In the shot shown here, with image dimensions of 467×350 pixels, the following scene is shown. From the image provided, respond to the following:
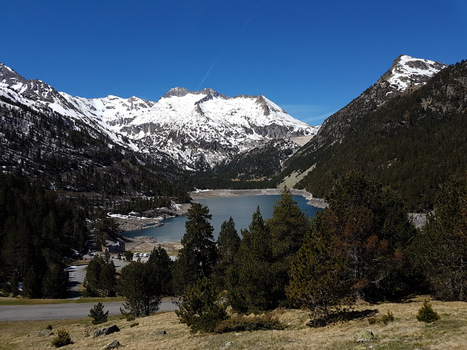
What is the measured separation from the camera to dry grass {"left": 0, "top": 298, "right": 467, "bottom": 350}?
16406 millimetres

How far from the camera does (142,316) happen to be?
41.2 m

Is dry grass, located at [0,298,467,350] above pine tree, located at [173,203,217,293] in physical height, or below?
below

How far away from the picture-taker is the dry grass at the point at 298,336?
1641cm

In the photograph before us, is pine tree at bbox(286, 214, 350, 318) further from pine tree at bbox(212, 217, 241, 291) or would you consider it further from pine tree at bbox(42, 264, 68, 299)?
pine tree at bbox(42, 264, 68, 299)

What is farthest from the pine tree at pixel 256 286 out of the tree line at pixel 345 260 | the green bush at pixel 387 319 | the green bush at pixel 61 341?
the green bush at pixel 61 341

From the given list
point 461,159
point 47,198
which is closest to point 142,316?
point 47,198

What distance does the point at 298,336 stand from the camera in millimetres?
21547

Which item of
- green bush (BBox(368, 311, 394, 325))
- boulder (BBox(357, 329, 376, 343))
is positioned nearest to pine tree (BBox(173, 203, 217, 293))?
green bush (BBox(368, 311, 394, 325))

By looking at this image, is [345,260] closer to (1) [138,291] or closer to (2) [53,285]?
(1) [138,291]

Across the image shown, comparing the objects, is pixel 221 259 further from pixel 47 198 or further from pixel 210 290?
pixel 47 198

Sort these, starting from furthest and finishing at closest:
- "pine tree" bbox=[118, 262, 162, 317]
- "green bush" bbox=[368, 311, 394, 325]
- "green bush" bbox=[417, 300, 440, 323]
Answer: "pine tree" bbox=[118, 262, 162, 317]
"green bush" bbox=[368, 311, 394, 325]
"green bush" bbox=[417, 300, 440, 323]

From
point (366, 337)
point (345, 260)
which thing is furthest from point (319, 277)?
point (366, 337)

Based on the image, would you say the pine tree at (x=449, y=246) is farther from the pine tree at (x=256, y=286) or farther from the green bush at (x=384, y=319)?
the pine tree at (x=256, y=286)

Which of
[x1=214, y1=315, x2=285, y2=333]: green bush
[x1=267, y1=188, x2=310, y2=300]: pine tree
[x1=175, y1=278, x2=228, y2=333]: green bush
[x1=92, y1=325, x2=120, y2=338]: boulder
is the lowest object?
[x1=92, y1=325, x2=120, y2=338]: boulder
